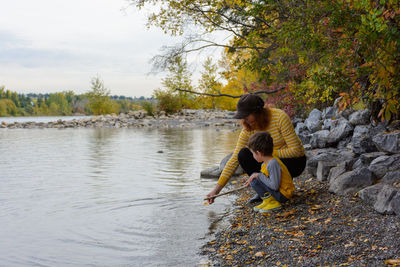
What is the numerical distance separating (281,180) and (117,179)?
433 centimetres

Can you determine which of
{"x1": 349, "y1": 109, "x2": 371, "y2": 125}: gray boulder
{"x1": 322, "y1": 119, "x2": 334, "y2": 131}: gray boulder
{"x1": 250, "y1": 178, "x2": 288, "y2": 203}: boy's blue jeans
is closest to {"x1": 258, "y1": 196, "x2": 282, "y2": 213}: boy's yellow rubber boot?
{"x1": 250, "y1": 178, "x2": 288, "y2": 203}: boy's blue jeans

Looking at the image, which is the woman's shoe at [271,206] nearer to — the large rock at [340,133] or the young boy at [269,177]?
the young boy at [269,177]

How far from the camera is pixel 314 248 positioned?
3113 millimetres

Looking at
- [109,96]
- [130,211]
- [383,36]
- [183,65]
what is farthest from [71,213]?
[109,96]

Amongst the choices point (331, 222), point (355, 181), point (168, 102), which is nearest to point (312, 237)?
point (331, 222)

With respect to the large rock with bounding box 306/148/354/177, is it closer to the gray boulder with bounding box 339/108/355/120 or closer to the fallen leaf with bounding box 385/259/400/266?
the gray boulder with bounding box 339/108/355/120

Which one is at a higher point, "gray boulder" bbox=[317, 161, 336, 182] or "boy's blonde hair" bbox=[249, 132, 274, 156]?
"boy's blonde hair" bbox=[249, 132, 274, 156]

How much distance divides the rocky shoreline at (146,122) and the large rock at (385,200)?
21.2 m

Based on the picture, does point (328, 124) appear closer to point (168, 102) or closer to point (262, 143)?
point (262, 143)

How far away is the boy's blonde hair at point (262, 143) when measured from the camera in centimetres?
407

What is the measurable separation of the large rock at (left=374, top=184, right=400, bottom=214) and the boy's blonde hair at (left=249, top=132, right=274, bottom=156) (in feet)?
3.67

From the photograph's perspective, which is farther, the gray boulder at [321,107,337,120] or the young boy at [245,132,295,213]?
the gray boulder at [321,107,337,120]

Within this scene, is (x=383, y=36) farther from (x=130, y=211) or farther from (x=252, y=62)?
(x=252, y=62)

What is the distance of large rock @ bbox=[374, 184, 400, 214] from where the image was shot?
343cm
